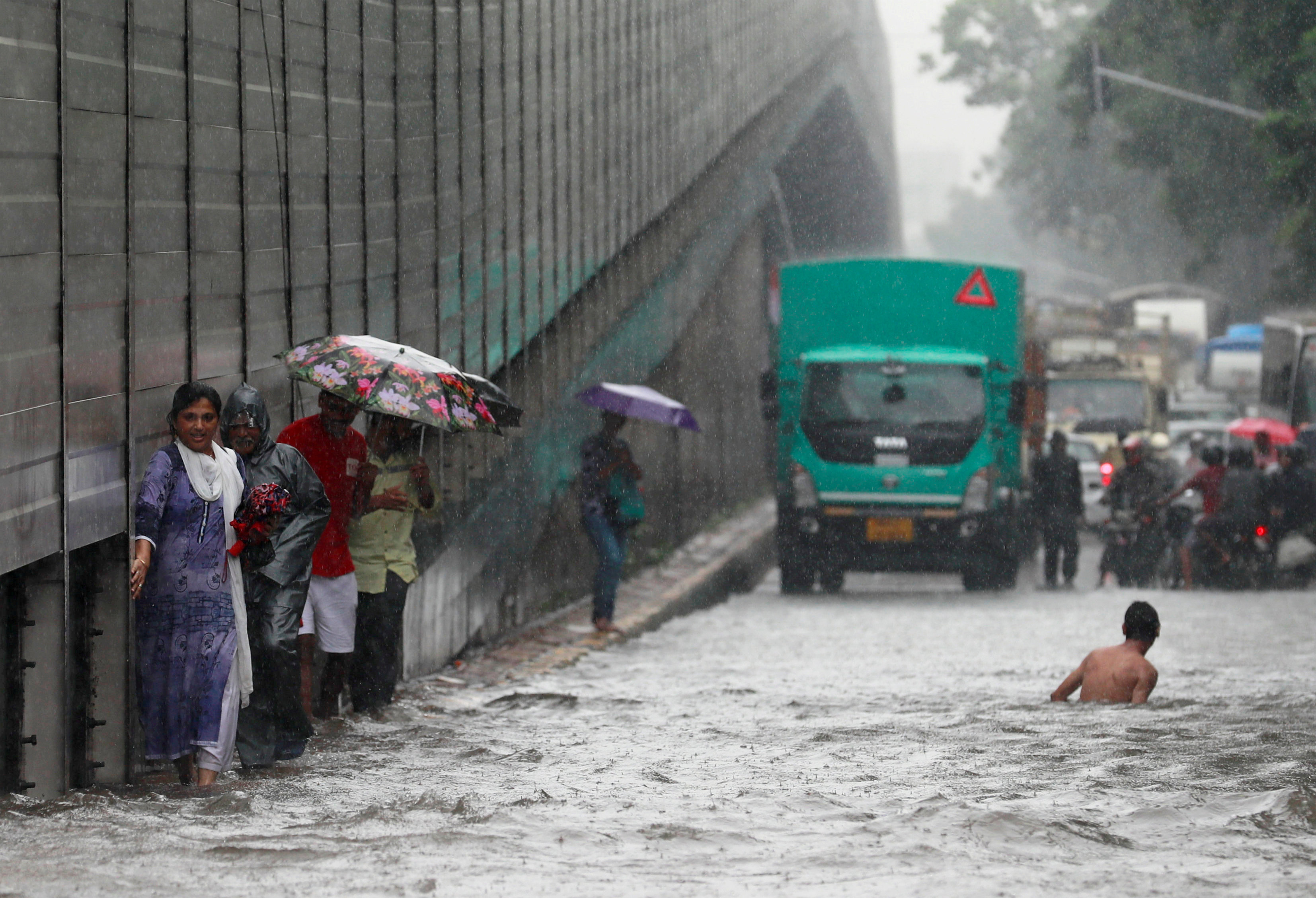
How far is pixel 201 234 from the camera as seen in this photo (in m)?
7.31

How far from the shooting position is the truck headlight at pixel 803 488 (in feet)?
56.4

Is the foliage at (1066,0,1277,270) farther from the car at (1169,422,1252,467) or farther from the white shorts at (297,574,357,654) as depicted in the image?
the white shorts at (297,574,357,654)

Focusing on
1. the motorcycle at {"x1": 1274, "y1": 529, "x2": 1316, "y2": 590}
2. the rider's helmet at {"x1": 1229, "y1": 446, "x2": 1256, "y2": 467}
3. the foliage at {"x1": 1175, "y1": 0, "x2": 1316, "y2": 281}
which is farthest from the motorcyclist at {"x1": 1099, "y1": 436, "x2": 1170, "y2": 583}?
the foliage at {"x1": 1175, "y1": 0, "x2": 1316, "y2": 281}

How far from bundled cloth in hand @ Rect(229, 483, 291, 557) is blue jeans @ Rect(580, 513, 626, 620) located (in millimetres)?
5954

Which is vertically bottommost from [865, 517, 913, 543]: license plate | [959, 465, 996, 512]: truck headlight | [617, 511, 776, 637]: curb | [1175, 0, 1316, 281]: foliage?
[617, 511, 776, 637]: curb

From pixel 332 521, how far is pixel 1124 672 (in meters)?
3.78

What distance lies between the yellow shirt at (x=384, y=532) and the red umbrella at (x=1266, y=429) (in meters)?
15.4

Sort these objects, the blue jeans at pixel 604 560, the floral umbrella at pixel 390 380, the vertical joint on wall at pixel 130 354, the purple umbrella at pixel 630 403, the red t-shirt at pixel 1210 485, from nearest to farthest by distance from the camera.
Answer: the vertical joint on wall at pixel 130 354, the floral umbrella at pixel 390 380, the blue jeans at pixel 604 560, the purple umbrella at pixel 630 403, the red t-shirt at pixel 1210 485

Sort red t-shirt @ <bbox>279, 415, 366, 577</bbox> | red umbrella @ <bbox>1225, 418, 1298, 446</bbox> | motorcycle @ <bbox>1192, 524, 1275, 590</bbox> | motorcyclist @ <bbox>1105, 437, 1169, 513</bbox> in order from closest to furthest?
red t-shirt @ <bbox>279, 415, 366, 577</bbox>, motorcycle @ <bbox>1192, 524, 1275, 590</bbox>, motorcyclist @ <bbox>1105, 437, 1169, 513</bbox>, red umbrella @ <bbox>1225, 418, 1298, 446</bbox>

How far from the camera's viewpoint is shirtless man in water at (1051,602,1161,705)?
8.94m

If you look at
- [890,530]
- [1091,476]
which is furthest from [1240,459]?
[1091,476]

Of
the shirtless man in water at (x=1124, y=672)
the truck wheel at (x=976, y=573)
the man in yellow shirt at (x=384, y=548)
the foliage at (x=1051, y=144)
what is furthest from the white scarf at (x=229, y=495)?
the foliage at (x=1051, y=144)

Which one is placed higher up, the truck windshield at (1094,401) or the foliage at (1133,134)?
the foliage at (1133,134)

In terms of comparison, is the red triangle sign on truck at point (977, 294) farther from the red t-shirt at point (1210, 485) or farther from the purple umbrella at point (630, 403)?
the purple umbrella at point (630, 403)
